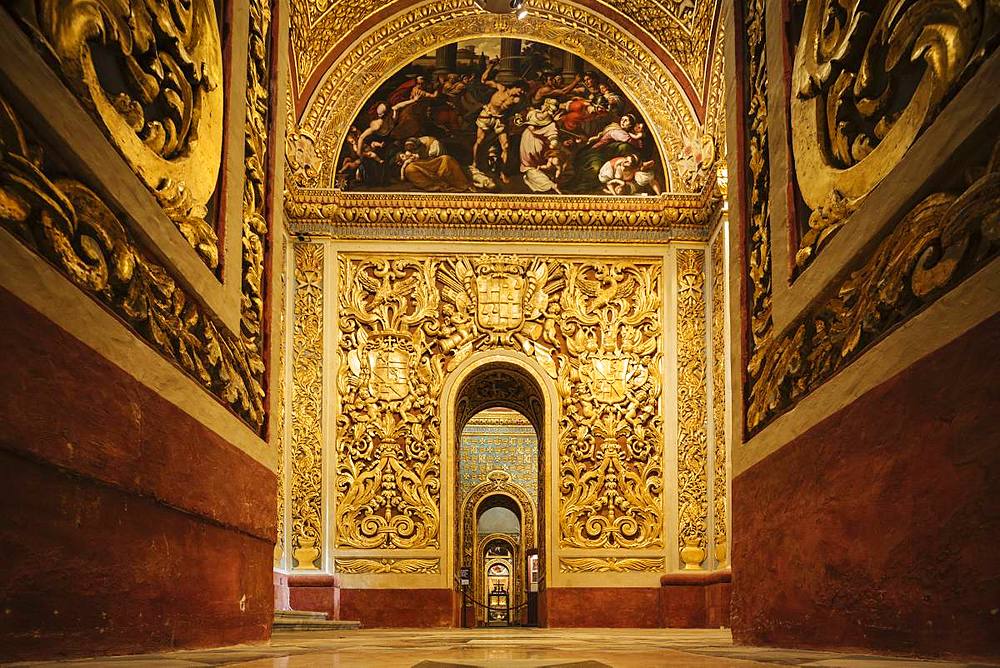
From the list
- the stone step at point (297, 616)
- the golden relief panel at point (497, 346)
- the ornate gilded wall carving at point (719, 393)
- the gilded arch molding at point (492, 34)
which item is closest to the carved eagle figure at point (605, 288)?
the golden relief panel at point (497, 346)

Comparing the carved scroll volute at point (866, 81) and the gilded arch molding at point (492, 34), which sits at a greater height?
the gilded arch molding at point (492, 34)

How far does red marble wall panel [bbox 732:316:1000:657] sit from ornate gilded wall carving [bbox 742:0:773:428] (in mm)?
806

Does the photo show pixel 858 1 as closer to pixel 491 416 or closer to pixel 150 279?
pixel 150 279

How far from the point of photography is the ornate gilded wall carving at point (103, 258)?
2299 millimetres

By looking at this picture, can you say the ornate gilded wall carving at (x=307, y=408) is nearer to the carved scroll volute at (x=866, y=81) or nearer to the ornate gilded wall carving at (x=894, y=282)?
the ornate gilded wall carving at (x=894, y=282)

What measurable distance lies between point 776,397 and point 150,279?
243 centimetres

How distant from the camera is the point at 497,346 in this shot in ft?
38.2

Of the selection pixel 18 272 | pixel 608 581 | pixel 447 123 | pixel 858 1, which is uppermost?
pixel 447 123

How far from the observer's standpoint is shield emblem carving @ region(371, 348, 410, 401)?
11.5 m

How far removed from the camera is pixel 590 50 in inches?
482

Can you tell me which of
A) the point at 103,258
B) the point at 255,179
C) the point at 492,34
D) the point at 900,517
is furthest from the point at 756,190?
the point at 492,34

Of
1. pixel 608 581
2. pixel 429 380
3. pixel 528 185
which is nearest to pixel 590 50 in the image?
pixel 528 185

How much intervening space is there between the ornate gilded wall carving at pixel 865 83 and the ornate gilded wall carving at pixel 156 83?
2309 mm

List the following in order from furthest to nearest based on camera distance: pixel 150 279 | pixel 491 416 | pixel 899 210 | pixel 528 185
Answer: pixel 491 416, pixel 528 185, pixel 150 279, pixel 899 210
